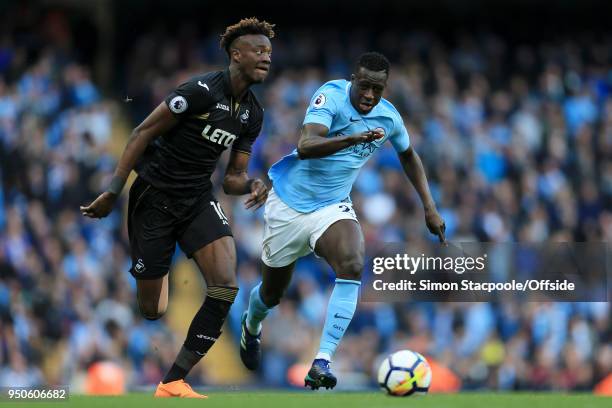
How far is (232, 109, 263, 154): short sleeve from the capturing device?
33.1ft

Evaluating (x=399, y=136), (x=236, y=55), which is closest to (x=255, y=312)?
(x=399, y=136)

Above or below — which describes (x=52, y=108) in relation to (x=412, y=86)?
below

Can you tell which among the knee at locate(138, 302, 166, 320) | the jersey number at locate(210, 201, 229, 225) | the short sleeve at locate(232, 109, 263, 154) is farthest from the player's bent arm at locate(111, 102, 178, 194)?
the knee at locate(138, 302, 166, 320)

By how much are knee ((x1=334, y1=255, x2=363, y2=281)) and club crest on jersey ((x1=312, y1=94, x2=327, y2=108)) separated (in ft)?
3.90

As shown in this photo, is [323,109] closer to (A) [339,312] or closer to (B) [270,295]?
(A) [339,312]

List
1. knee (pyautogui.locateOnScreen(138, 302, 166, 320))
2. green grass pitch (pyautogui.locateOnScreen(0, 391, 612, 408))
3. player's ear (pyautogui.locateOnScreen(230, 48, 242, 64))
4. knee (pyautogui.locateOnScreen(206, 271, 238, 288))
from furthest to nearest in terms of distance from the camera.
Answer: knee (pyautogui.locateOnScreen(138, 302, 166, 320))
player's ear (pyautogui.locateOnScreen(230, 48, 242, 64))
knee (pyautogui.locateOnScreen(206, 271, 238, 288))
green grass pitch (pyautogui.locateOnScreen(0, 391, 612, 408))

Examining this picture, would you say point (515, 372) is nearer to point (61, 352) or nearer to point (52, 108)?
point (61, 352)

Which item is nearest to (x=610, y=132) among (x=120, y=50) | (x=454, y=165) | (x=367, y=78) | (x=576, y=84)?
(x=576, y=84)

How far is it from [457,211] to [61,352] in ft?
19.5

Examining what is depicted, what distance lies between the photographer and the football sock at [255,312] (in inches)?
430

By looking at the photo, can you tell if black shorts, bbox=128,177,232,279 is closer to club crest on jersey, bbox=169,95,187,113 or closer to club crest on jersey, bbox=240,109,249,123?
club crest on jersey, bbox=240,109,249,123

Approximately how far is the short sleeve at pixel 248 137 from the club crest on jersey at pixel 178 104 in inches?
26.1

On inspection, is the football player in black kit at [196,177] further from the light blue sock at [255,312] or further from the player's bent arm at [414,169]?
the player's bent arm at [414,169]

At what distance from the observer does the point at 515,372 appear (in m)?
16.7
